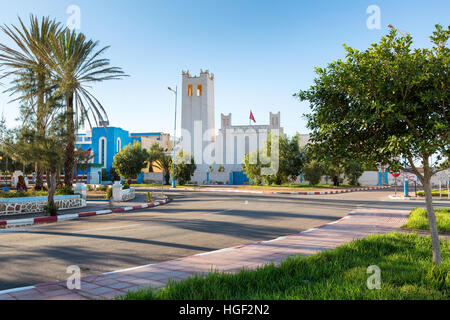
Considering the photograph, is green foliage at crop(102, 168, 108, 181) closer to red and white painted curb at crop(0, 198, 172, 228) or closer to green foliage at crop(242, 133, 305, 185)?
green foliage at crop(242, 133, 305, 185)

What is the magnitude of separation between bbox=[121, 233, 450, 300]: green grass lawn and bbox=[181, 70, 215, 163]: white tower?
52853 mm

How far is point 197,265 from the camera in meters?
6.10

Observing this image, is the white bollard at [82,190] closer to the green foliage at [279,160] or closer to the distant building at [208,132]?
the green foliage at [279,160]

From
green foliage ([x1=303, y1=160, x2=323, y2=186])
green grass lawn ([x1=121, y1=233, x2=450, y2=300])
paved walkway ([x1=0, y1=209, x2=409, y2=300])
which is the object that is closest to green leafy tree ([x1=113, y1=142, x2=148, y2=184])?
green foliage ([x1=303, y1=160, x2=323, y2=186])

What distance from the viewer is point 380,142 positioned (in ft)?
18.3

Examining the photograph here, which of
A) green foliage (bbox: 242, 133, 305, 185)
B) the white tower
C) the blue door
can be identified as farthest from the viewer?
the white tower

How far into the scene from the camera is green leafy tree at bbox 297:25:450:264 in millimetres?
5066

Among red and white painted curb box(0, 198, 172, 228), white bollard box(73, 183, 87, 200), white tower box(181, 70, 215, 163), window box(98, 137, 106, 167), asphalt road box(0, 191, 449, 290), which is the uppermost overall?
white tower box(181, 70, 215, 163)

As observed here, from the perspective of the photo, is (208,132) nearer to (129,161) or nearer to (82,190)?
(129,161)

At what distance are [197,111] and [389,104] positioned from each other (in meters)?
54.7

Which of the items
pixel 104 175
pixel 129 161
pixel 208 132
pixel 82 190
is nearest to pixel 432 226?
pixel 82 190

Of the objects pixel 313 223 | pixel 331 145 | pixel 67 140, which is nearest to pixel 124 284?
pixel 331 145

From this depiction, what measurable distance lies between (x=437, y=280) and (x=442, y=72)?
2.89 metres
